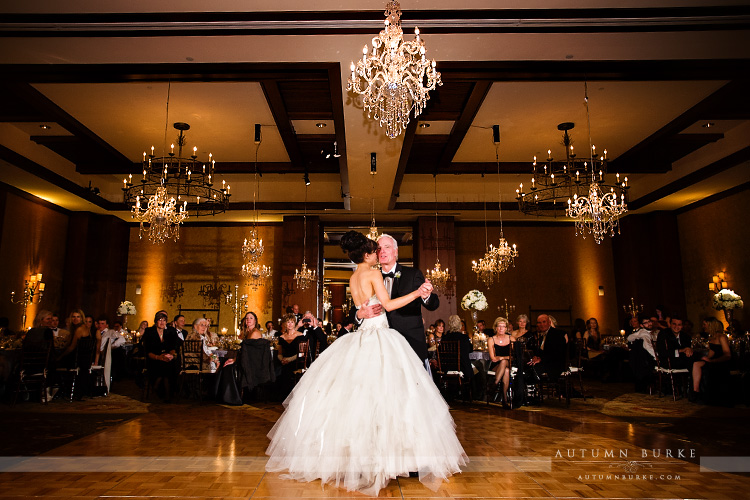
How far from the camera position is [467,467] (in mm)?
3596

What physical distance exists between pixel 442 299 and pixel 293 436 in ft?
34.1

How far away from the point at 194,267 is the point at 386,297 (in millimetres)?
12342

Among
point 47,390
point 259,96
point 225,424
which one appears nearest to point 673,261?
point 259,96

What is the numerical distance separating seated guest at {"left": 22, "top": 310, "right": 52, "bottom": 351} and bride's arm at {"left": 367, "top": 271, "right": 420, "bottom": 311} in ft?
20.3

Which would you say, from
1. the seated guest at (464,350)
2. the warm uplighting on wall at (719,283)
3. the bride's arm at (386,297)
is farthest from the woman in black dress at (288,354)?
the warm uplighting on wall at (719,283)

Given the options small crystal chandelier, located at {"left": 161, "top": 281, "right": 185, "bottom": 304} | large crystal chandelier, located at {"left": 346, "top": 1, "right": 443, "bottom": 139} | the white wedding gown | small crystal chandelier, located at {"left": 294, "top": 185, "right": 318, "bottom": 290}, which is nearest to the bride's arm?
the white wedding gown

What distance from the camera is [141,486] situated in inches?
123

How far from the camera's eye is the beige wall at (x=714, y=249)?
10.7 m

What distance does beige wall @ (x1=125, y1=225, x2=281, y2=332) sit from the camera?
1426 centimetres

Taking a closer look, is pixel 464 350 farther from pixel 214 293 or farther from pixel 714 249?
pixel 214 293

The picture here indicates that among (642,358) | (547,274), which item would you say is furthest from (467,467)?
(547,274)

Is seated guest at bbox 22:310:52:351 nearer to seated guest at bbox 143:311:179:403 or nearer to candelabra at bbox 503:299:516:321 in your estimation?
seated guest at bbox 143:311:179:403

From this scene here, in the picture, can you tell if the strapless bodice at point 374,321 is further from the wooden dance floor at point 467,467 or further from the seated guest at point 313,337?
the seated guest at point 313,337

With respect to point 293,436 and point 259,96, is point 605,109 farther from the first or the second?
point 293,436
